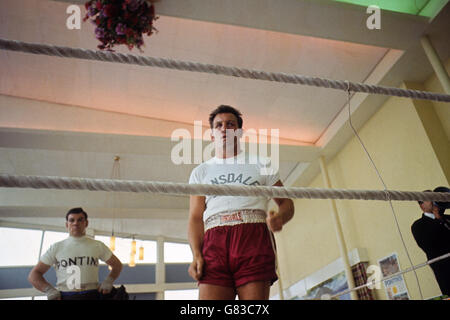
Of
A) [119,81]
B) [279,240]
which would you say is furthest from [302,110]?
[279,240]

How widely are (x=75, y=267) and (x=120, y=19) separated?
162 centimetres

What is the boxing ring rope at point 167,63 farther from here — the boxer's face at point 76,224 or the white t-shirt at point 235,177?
the boxer's face at point 76,224

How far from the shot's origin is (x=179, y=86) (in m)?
4.12

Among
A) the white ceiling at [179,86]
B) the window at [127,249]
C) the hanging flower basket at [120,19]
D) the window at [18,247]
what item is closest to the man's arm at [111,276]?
the hanging flower basket at [120,19]

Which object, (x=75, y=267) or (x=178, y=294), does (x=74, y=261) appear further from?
(x=178, y=294)

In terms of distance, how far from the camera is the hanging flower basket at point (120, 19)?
238 cm

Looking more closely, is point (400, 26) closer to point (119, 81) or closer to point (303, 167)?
point (303, 167)

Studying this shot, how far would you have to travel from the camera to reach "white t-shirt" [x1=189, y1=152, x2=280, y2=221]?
107cm

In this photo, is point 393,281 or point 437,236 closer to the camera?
point 437,236

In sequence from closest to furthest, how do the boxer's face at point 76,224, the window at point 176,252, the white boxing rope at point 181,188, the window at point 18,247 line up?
the white boxing rope at point 181,188 < the boxer's face at point 76,224 < the window at point 18,247 < the window at point 176,252

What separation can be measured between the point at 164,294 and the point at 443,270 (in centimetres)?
700

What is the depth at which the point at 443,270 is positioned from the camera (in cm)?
237

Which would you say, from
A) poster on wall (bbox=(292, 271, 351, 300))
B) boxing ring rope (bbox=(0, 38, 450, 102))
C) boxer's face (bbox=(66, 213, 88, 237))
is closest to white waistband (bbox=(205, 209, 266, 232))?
boxing ring rope (bbox=(0, 38, 450, 102))

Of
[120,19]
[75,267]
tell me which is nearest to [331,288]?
[75,267]
